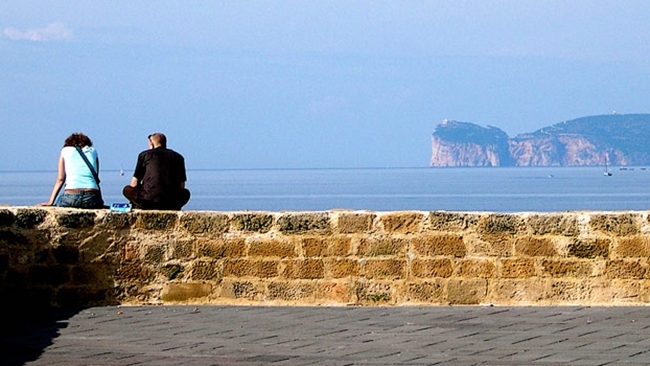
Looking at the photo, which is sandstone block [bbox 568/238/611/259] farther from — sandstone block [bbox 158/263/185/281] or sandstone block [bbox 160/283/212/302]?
sandstone block [bbox 158/263/185/281]

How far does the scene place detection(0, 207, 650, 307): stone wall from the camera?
28.7 ft

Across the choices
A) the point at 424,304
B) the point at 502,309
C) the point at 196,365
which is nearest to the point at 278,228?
the point at 424,304

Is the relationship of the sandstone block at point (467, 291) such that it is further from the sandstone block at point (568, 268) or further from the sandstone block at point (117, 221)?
the sandstone block at point (117, 221)

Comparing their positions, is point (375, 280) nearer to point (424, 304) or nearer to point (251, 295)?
point (424, 304)

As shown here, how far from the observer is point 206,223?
8.99m

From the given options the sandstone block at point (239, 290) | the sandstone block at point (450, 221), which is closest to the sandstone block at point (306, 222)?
the sandstone block at point (239, 290)

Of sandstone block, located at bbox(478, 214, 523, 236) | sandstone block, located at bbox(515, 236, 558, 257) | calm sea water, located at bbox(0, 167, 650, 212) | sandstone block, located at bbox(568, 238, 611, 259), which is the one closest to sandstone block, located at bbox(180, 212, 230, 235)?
sandstone block, located at bbox(478, 214, 523, 236)

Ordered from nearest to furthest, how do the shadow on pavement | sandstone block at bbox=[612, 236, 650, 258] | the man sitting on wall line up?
1. the shadow on pavement
2. sandstone block at bbox=[612, 236, 650, 258]
3. the man sitting on wall

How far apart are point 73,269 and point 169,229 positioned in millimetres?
795

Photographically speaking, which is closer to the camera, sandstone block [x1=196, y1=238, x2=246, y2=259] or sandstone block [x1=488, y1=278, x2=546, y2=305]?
sandstone block [x1=488, y1=278, x2=546, y2=305]

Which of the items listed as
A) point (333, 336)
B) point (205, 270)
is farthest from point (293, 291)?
point (333, 336)

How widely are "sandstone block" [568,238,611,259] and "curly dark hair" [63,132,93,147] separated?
4154 mm

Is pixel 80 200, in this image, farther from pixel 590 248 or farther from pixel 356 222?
pixel 590 248

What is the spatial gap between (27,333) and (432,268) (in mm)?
3038
